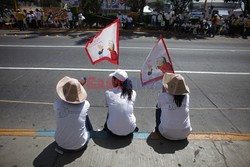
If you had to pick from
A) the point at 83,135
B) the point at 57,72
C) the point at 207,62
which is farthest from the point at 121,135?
the point at 207,62

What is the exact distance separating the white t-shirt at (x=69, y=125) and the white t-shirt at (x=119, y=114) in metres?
0.48

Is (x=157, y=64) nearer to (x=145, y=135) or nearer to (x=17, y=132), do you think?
(x=145, y=135)

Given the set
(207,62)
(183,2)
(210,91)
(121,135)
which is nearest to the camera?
(121,135)

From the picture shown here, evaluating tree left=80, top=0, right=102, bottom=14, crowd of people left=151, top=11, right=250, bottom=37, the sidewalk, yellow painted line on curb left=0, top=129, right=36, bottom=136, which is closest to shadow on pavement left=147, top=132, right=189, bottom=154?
the sidewalk

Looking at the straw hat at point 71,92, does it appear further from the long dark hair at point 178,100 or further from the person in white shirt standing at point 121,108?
the long dark hair at point 178,100

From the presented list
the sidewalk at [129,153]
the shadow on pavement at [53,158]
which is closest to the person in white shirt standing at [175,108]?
the sidewalk at [129,153]

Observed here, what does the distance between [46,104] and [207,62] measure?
6.75m

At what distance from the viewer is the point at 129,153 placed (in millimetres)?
3363

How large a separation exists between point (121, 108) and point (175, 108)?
34.5 inches

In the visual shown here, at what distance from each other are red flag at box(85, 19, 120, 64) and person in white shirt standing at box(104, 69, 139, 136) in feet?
2.77

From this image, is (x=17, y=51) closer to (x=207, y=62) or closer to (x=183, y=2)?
(x=207, y=62)

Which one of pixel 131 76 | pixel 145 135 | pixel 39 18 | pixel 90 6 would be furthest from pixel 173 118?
pixel 90 6

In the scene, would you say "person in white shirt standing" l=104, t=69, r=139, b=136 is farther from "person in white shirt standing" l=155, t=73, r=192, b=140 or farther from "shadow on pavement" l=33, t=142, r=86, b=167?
"shadow on pavement" l=33, t=142, r=86, b=167

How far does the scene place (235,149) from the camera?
11.5 feet
